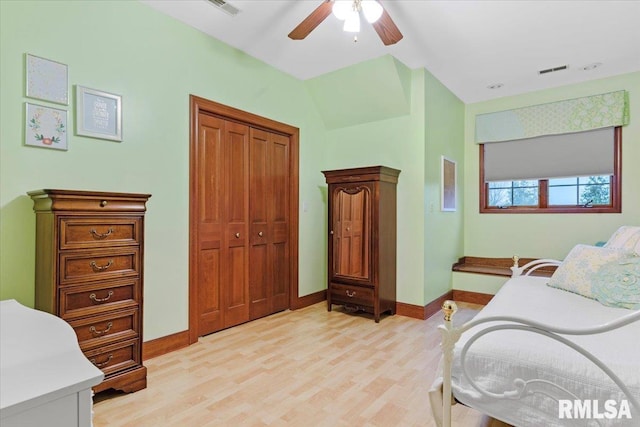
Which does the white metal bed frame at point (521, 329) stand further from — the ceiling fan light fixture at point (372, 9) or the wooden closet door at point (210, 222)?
the wooden closet door at point (210, 222)

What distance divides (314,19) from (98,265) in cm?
205

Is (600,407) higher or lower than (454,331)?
lower

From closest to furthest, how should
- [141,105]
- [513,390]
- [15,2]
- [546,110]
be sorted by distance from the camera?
[513,390] < [15,2] < [141,105] < [546,110]

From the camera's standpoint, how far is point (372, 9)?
1985mm

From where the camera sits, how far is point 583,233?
3.93 metres

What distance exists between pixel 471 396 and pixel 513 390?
16 cm

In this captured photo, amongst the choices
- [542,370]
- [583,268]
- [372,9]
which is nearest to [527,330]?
[542,370]

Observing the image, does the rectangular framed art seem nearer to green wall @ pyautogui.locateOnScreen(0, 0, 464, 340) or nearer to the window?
green wall @ pyautogui.locateOnScreen(0, 0, 464, 340)

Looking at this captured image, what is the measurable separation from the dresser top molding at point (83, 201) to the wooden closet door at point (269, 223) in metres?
1.43

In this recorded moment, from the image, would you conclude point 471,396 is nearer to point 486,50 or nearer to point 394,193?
point 394,193

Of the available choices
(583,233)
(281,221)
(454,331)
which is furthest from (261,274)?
(583,233)

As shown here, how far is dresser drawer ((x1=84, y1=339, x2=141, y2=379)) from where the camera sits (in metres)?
1.94

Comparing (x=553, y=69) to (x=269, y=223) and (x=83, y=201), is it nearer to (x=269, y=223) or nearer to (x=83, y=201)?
(x=269, y=223)

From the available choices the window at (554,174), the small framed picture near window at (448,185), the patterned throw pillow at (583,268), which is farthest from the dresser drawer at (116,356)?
the window at (554,174)
